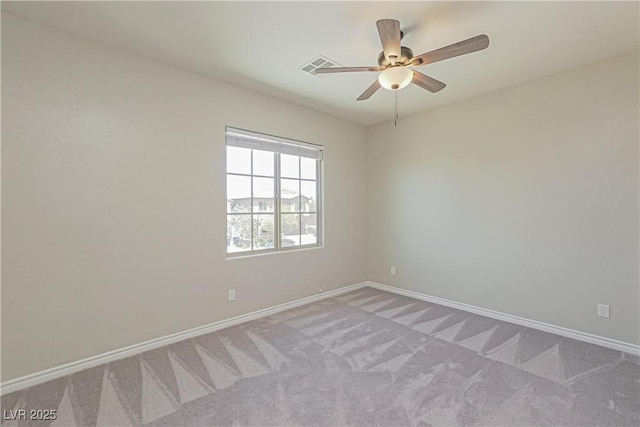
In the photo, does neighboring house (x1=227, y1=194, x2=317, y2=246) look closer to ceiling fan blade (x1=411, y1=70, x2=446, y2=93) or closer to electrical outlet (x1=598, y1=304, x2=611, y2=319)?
ceiling fan blade (x1=411, y1=70, x2=446, y2=93)

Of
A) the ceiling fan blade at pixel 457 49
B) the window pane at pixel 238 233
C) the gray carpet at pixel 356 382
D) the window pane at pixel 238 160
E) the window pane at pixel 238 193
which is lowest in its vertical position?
the gray carpet at pixel 356 382

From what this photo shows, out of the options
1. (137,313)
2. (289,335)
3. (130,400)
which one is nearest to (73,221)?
(137,313)

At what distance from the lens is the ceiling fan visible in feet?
5.68

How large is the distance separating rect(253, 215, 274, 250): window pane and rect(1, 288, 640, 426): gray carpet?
0.98 m

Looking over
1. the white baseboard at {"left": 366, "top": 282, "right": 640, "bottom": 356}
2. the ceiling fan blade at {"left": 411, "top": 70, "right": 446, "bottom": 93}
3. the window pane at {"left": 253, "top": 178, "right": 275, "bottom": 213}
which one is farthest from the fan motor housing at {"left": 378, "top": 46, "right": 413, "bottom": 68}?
the white baseboard at {"left": 366, "top": 282, "right": 640, "bottom": 356}

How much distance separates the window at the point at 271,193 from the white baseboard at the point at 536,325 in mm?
1731

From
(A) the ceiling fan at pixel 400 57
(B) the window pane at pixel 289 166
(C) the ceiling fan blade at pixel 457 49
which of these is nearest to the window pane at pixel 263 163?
(B) the window pane at pixel 289 166

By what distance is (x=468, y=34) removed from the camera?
7.41 feet

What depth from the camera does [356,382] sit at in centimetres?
210

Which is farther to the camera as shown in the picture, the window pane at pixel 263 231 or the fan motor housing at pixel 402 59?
the window pane at pixel 263 231

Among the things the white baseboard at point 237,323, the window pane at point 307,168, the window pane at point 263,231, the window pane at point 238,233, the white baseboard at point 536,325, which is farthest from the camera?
the window pane at point 307,168

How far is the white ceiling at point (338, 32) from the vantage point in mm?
1969

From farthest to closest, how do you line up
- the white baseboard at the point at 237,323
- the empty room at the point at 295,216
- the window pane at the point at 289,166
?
1. the window pane at the point at 289,166
2. the white baseboard at the point at 237,323
3. the empty room at the point at 295,216

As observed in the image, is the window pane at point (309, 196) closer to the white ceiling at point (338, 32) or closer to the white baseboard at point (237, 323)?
the white baseboard at point (237, 323)
